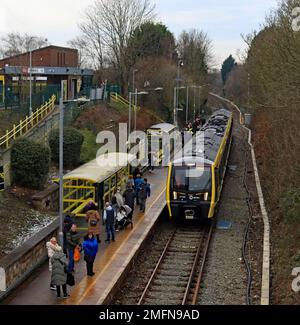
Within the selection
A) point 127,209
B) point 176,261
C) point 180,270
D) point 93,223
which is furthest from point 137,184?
point 93,223

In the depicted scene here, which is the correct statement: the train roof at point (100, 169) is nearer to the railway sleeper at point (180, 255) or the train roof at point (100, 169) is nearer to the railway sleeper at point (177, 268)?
the railway sleeper at point (180, 255)

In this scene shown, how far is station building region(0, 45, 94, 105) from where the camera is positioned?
130ft

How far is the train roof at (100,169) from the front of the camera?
19.2m

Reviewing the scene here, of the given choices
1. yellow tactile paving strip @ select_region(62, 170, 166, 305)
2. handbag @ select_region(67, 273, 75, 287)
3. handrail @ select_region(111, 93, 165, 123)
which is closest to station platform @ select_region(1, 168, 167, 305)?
yellow tactile paving strip @ select_region(62, 170, 166, 305)

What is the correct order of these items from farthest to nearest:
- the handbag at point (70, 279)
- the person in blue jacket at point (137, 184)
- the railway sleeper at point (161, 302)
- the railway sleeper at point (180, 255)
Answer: the person in blue jacket at point (137, 184), the railway sleeper at point (180, 255), the railway sleeper at point (161, 302), the handbag at point (70, 279)

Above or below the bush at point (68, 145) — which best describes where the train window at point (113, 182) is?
below

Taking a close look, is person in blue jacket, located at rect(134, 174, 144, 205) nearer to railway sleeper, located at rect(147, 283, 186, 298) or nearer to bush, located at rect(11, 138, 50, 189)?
bush, located at rect(11, 138, 50, 189)

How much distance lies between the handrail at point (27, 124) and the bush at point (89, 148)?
2.91 m

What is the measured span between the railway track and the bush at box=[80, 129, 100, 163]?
30.6ft

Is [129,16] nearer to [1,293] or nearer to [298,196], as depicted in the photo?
[298,196]

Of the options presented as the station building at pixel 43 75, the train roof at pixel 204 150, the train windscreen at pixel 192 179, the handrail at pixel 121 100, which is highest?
the station building at pixel 43 75

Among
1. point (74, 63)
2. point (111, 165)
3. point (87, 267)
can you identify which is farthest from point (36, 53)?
point (87, 267)

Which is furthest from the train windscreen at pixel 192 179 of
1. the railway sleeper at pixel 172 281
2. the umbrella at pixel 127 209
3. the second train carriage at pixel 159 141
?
the second train carriage at pixel 159 141

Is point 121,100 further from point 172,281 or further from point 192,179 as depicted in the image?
point 172,281
